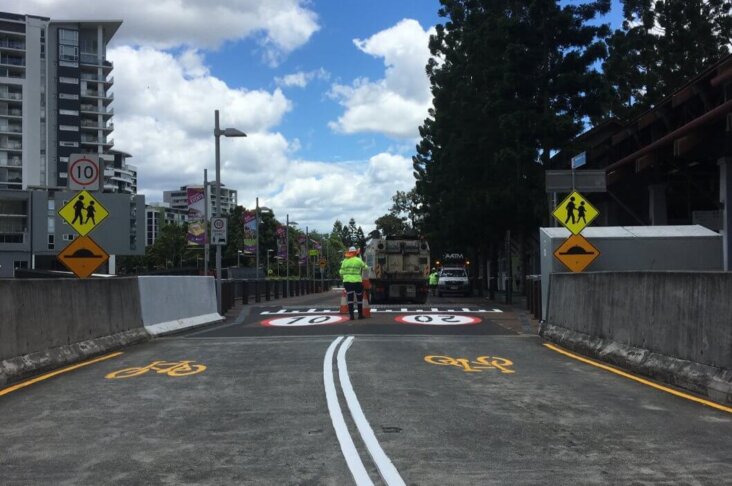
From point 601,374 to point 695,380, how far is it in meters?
1.57

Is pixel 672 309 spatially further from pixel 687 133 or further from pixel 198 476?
pixel 687 133

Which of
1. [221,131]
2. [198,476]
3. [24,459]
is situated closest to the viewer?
[198,476]

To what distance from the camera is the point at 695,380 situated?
806 centimetres

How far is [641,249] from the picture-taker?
56.2 ft

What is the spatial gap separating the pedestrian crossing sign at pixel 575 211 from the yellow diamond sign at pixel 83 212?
966 cm

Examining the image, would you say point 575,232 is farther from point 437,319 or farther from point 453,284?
point 453,284

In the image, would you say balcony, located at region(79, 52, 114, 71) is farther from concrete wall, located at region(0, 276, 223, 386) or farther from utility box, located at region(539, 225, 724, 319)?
utility box, located at region(539, 225, 724, 319)

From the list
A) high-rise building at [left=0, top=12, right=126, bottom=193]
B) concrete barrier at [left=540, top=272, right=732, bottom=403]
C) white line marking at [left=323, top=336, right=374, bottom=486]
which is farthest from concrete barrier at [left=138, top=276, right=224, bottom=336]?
high-rise building at [left=0, top=12, right=126, bottom=193]

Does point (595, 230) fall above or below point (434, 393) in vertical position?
above

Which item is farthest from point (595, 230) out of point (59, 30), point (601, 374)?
point (59, 30)

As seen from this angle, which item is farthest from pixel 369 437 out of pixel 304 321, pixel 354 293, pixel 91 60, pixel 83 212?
pixel 91 60

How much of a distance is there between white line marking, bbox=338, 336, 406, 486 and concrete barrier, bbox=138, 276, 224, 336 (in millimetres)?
6584

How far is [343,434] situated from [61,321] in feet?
21.3

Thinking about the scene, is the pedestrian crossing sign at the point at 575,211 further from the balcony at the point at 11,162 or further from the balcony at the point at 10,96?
the balcony at the point at 10,96
